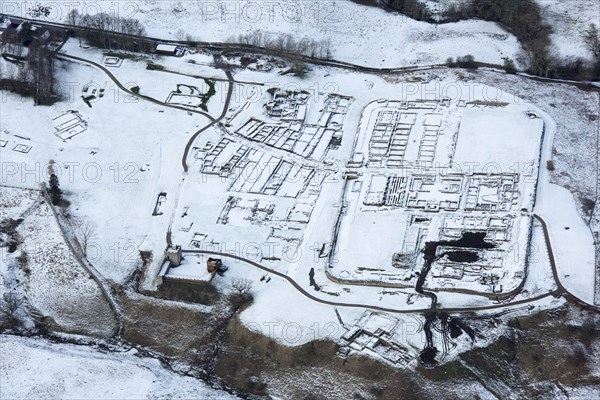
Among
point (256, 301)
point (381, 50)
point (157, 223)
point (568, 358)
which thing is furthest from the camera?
point (381, 50)

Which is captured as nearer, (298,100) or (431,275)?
(431,275)

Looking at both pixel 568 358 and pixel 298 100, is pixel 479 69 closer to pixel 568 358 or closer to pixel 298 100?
pixel 298 100

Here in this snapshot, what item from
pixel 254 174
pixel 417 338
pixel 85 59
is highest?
pixel 85 59

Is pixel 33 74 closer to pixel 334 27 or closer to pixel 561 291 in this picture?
pixel 334 27

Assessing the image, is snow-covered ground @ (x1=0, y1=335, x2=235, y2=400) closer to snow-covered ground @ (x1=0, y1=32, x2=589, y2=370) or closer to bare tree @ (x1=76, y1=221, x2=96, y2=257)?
snow-covered ground @ (x1=0, y1=32, x2=589, y2=370)

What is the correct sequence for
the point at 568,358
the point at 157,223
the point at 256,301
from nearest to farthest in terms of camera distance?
the point at 568,358, the point at 256,301, the point at 157,223

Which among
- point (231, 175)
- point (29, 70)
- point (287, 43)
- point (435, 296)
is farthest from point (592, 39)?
point (29, 70)

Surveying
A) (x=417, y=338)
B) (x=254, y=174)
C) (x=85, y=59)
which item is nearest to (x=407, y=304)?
(x=417, y=338)

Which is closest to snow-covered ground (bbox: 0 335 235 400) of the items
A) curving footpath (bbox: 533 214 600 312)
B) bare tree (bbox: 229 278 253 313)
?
bare tree (bbox: 229 278 253 313)
